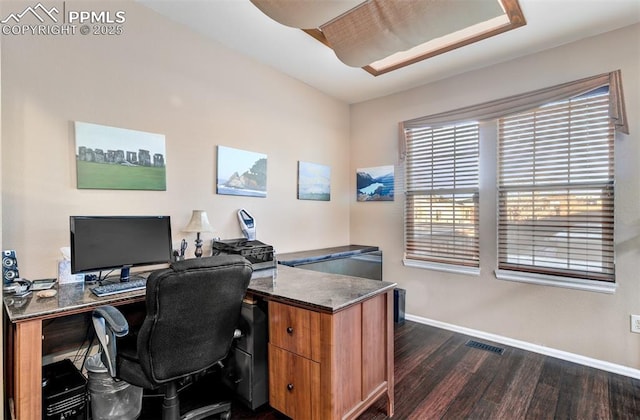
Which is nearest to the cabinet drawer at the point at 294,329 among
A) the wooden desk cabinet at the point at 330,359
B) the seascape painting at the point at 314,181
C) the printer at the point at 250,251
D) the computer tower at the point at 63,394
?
the wooden desk cabinet at the point at 330,359

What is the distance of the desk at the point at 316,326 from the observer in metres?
1.39

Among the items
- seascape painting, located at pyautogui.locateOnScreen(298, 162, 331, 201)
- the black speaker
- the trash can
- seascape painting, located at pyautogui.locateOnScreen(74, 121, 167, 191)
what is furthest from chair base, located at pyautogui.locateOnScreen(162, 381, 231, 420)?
seascape painting, located at pyautogui.locateOnScreen(298, 162, 331, 201)


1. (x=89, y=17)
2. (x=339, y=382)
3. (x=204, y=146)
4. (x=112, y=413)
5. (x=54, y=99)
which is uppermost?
(x=89, y=17)

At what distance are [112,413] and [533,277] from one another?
341 cm

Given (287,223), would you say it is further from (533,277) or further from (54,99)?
(533,277)

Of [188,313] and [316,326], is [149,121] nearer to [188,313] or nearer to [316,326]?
[188,313]

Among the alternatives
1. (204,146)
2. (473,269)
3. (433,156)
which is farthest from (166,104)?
(473,269)

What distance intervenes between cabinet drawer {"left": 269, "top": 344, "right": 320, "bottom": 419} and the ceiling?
243cm

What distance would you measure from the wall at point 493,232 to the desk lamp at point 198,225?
2.24 metres

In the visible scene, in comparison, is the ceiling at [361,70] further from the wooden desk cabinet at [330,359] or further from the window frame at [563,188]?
the wooden desk cabinet at [330,359]

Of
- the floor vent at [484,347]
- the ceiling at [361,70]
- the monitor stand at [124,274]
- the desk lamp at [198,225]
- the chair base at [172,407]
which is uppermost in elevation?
the ceiling at [361,70]

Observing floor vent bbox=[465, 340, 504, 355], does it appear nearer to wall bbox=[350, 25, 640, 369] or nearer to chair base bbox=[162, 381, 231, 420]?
wall bbox=[350, 25, 640, 369]

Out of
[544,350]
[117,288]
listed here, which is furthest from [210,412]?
[544,350]

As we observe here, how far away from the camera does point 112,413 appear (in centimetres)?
173
